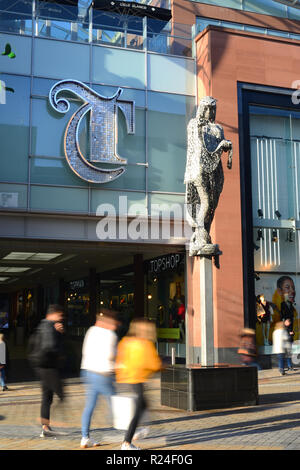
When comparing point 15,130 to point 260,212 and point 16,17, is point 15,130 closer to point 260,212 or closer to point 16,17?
point 16,17

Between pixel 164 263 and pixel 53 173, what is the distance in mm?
6024

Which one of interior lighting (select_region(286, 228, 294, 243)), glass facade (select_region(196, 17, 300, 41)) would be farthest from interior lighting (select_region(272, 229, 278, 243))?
glass facade (select_region(196, 17, 300, 41))

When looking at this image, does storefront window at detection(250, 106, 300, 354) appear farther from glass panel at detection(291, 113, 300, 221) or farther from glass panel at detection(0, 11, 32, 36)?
glass panel at detection(0, 11, 32, 36)

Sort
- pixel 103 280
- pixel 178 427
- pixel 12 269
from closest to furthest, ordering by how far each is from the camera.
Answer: pixel 178 427, pixel 103 280, pixel 12 269

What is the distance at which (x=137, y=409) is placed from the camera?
23.2ft

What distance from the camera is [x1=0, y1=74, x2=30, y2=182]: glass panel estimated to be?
1803 centimetres

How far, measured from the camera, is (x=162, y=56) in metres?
20.2

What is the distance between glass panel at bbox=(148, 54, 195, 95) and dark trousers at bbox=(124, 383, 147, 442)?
14.5 metres

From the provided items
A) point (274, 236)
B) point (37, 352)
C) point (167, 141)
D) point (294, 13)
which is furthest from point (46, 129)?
point (294, 13)

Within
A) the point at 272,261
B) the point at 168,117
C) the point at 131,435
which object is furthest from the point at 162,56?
the point at 131,435

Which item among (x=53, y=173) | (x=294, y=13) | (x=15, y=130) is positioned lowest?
(x=53, y=173)

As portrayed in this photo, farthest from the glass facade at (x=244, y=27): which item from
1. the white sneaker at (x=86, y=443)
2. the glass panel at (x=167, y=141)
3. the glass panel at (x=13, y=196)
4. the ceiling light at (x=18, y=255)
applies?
the white sneaker at (x=86, y=443)

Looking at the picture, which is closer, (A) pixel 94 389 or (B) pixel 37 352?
(A) pixel 94 389

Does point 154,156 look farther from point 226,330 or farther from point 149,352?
point 149,352
